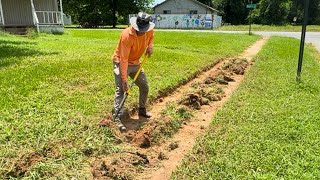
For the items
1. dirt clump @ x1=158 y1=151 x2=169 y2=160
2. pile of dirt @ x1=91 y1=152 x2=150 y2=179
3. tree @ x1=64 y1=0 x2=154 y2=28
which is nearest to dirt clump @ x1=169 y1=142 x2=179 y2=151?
dirt clump @ x1=158 y1=151 x2=169 y2=160

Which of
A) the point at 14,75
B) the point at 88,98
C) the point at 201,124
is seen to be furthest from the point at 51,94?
the point at 201,124

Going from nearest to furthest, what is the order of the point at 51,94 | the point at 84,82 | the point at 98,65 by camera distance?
the point at 51,94 → the point at 84,82 → the point at 98,65

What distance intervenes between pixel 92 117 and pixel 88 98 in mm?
1005

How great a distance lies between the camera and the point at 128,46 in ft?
16.9

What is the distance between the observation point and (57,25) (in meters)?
22.4

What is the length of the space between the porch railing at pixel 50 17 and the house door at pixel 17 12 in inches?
24.7

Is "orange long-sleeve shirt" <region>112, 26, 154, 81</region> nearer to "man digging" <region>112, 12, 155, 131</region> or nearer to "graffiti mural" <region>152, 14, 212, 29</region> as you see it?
"man digging" <region>112, 12, 155, 131</region>

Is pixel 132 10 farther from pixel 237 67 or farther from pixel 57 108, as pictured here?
pixel 57 108

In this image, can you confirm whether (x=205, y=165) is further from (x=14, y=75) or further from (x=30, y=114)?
(x=14, y=75)

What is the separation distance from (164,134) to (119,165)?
4.25 ft

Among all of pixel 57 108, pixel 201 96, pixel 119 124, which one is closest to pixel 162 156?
pixel 119 124

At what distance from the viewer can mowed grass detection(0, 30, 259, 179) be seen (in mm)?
4152

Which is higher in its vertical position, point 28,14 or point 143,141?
point 28,14

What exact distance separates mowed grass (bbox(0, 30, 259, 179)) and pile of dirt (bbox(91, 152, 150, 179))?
128 mm
